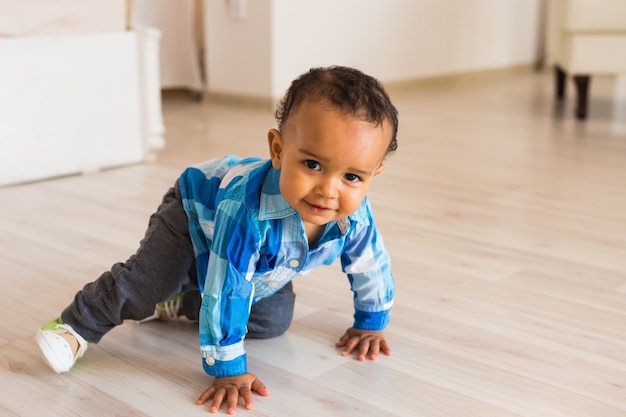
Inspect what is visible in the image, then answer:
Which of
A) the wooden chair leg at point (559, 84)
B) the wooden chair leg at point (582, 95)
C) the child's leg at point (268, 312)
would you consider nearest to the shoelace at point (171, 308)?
the child's leg at point (268, 312)

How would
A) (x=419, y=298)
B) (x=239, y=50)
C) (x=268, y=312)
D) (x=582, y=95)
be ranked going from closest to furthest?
(x=268, y=312)
(x=419, y=298)
(x=582, y=95)
(x=239, y=50)

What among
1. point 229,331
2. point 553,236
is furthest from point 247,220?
point 553,236

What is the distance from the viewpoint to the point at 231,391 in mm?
958

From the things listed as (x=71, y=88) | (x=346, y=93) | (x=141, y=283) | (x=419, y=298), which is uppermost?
(x=346, y=93)

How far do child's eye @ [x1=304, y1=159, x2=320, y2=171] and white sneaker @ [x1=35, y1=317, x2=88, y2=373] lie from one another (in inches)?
15.2

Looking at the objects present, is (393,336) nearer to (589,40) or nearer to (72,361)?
(72,361)

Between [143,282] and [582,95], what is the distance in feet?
7.18

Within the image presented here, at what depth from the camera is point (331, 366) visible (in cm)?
107

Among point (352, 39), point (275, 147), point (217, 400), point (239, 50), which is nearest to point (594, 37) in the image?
point (352, 39)

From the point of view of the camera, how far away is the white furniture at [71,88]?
1.91 m

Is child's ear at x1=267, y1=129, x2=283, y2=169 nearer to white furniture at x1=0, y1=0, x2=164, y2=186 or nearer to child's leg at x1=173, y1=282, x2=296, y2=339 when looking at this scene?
child's leg at x1=173, y1=282, x2=296, y2=339

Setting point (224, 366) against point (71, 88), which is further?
point (71, 88)

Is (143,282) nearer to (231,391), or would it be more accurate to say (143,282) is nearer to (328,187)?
(231,391)

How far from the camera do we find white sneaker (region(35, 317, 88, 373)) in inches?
40.0
